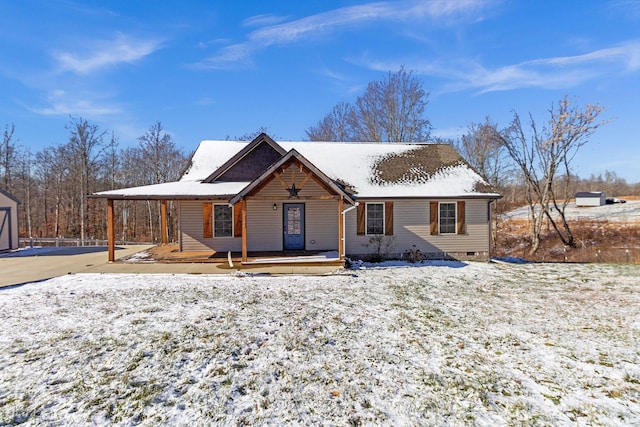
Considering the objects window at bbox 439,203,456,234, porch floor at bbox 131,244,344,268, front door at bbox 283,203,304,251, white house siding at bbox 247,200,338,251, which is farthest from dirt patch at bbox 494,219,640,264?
front door at bbox 283,203,304,251

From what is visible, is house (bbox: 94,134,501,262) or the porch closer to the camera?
the porch

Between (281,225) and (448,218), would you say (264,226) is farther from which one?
(448,218)

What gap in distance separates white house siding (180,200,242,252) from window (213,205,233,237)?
0.22m

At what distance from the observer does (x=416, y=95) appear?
2925cm

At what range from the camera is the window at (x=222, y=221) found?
43.6ft

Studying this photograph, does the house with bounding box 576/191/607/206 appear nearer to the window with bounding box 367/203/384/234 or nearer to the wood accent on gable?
the window with bounding box 367/203/384/234

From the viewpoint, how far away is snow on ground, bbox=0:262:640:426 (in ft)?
12.4

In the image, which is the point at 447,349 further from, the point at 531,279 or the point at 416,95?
the point at 416,95

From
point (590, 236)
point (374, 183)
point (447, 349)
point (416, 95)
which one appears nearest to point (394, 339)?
point (447, 349)

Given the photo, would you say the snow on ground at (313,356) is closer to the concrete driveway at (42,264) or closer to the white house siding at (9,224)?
the concrete driveway at (42,264)

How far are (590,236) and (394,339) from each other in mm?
25804

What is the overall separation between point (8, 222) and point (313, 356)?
1871 cm

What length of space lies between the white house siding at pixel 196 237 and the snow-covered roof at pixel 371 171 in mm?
954

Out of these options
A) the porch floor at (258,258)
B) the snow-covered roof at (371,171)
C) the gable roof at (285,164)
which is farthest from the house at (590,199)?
the gable roof at (285,164)
